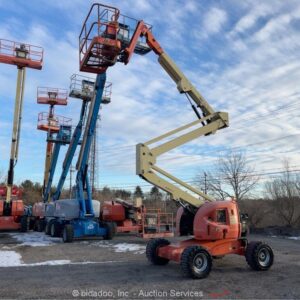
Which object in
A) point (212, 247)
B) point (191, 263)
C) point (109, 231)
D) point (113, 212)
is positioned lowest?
point (191, 263)

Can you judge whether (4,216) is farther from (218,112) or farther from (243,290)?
(243,290)

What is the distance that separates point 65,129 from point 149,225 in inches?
516

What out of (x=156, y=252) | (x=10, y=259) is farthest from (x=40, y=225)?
(x=156, y=252)

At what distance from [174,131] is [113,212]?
1230 centimetres

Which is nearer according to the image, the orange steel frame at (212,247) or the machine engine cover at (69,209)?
the orange steel frame at (212,247)

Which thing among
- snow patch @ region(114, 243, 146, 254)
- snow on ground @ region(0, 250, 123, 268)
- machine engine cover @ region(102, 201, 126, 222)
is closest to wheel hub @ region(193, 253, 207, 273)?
snow on ground @ region(0, 250, 123, 268)

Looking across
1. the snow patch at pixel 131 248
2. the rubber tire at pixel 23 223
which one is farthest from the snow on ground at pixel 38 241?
the rubber tire at pixel 23 223

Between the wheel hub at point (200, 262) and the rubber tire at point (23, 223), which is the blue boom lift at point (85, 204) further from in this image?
the wheel hub at point (200, 262)

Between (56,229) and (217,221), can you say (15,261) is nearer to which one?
(217,221)

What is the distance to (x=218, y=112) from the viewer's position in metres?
13.5

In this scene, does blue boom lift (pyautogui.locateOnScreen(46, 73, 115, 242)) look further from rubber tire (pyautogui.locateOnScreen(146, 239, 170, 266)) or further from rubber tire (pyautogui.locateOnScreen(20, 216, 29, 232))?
rubber tire (pyautogui.locateOnScreen(146, 239, 170, 266))

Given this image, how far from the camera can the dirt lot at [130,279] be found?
851 centimetres

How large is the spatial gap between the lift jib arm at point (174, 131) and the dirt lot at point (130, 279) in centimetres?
222

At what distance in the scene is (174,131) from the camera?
12.5m
